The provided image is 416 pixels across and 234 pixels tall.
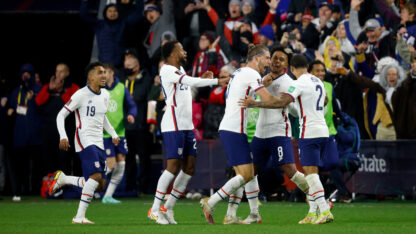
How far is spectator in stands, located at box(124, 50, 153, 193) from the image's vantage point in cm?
1916

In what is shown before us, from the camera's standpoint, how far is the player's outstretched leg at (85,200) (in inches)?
485

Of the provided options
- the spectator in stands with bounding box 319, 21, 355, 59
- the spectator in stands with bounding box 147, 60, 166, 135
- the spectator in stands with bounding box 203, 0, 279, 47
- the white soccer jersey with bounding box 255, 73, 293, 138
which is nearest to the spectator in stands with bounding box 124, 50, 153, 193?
the spectator in stands with bounding box 147, 60, 166, 135

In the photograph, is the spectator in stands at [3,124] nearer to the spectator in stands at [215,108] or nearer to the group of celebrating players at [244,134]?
the spectator in stands at [215,108]

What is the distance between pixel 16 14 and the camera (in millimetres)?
21938

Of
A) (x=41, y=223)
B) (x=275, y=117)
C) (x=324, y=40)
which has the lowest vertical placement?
(x=41, y=223)

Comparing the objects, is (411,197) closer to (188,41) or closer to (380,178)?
(380,178)

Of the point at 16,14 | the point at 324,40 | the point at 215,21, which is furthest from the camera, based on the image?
the point at 16,14

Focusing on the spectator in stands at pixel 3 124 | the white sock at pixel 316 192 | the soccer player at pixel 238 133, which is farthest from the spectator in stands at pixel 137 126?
the white sock at pixel 316 192

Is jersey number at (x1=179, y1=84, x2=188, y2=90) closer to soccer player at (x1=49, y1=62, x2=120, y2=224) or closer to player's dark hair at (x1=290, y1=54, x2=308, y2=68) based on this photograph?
soccer player at (x1=49, y1=62, x2=120, y2=224)

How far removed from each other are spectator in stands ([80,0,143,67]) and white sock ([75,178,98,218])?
27.3 ft

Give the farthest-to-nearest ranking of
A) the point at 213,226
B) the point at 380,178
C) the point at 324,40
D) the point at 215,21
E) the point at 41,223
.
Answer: the point at 215,21, the point at 324,40, the point at 380,178, the point at 41,223, the point at 213,226

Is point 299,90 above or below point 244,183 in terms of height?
above

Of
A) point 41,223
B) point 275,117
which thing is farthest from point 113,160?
point 275,117

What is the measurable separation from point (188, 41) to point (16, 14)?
4580 mm
